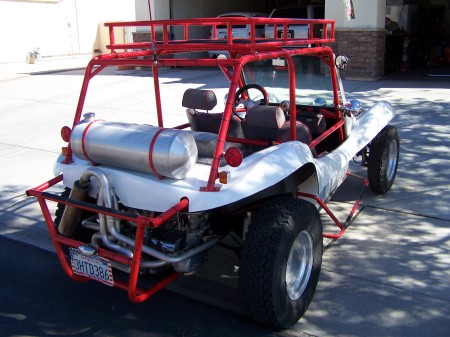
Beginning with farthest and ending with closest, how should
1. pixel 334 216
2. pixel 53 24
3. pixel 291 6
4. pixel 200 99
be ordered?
pixel 53 24
pixel 291 6
pixel 334 216
pixel 200 99

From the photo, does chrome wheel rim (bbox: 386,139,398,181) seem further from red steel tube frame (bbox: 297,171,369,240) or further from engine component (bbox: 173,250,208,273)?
engine component (bbox: 173,250,208,273)

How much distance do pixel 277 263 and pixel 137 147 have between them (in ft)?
3.32

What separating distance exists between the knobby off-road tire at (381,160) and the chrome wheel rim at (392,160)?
0.05 meters

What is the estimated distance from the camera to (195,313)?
125 inches

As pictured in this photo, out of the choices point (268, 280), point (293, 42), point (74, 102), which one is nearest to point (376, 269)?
point (268, 280)

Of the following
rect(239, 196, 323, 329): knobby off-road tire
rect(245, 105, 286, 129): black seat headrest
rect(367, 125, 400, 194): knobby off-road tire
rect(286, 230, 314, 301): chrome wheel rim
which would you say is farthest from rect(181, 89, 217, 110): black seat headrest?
rect(367, 125, 400, 194): knobby off-road tire

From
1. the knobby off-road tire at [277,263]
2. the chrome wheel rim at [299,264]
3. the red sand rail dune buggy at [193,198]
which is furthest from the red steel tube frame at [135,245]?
the chrome wheel rim at [299,264]

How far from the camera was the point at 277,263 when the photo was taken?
8.98ft

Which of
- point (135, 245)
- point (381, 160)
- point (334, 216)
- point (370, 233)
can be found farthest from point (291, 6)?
point (135, 245)

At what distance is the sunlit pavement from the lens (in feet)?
10.2

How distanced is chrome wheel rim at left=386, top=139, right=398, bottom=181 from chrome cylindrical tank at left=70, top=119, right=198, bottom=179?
113 inches

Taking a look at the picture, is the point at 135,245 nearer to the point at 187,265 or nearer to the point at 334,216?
the point at 187,265

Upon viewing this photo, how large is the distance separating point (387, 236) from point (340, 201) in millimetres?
839

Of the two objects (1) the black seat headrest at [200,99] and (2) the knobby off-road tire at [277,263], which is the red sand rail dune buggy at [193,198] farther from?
(1) the black seat headrest at [200,99]
